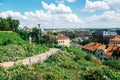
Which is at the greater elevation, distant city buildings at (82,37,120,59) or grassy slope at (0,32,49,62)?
grassy slope at (0,32,49,62)

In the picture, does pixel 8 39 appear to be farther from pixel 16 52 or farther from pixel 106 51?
pixel 106 51

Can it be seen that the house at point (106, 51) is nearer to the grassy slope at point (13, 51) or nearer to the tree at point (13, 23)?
the grassy slope at point (13, 51)

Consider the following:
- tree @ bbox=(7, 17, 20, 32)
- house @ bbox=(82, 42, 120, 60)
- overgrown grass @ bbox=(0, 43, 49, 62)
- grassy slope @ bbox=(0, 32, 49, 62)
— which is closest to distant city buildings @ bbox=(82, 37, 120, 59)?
house @ bbox=(82, 42, 120, 60)

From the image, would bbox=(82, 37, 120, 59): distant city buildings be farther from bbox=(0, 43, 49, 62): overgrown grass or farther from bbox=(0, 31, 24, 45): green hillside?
bbox=(0, 31, 24, 45): green hillside

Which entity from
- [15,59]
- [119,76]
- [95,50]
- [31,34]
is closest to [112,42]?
[95,50]

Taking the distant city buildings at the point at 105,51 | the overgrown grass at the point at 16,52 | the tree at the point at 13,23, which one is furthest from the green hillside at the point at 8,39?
the tree at the point at 13,23

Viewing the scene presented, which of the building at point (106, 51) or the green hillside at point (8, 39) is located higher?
the green hillside at point (8, 39)

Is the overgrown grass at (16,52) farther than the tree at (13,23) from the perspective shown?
No

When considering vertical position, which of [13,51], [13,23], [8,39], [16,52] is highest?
[13,23]

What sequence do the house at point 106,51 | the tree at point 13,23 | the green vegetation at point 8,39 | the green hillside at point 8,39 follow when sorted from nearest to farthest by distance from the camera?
the green vegetation at point 8,39 → the green hillside at point 8,39 → the house at point 106,51 → the tree at point 13,23

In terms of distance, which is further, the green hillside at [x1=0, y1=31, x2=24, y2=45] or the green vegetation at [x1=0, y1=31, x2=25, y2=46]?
the green hillside at [x1=0, y1=31, x2=24, y2=45]

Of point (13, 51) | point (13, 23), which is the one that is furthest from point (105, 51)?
point (13, 51)

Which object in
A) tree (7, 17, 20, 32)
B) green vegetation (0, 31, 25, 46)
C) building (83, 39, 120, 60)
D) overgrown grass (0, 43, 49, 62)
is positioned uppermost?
tree (7, 17, 20, 32)

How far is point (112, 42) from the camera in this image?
2350 inches
